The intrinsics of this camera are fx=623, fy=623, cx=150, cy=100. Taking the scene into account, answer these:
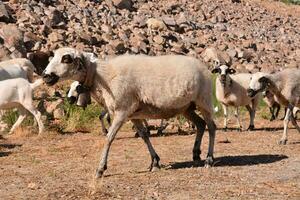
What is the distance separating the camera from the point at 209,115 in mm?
11242

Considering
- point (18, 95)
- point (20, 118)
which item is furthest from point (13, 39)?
point (18, 95)

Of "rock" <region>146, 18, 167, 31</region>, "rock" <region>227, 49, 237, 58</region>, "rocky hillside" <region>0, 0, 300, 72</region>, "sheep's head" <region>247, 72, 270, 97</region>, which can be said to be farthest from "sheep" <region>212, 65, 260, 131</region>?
"rock" <region>146, 18, 167, 31</region>

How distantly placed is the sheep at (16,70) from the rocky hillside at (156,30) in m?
5.48

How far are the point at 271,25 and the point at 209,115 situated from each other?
38.4 meters

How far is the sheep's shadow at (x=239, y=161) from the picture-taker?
11.4m

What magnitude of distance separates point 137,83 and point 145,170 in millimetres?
1626

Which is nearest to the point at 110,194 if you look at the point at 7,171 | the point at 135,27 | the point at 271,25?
the point at 7,171

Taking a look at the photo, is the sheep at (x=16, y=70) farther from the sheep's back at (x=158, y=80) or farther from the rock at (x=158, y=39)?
the rock at (x=158, y=39)

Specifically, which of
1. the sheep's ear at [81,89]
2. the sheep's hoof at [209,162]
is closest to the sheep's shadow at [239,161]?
the sheep's hoof at [209,162]

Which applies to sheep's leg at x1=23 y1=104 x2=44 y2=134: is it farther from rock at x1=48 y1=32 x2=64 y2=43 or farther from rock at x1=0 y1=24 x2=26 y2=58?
rock at x1=48 y1=32 x2=64 y2=43

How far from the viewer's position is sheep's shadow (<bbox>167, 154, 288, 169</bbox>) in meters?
11.4

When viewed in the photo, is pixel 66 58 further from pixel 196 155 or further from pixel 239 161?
pixel 239 161

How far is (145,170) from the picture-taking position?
11.0 metres

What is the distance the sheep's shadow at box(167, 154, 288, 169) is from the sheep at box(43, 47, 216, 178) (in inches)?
18.5
